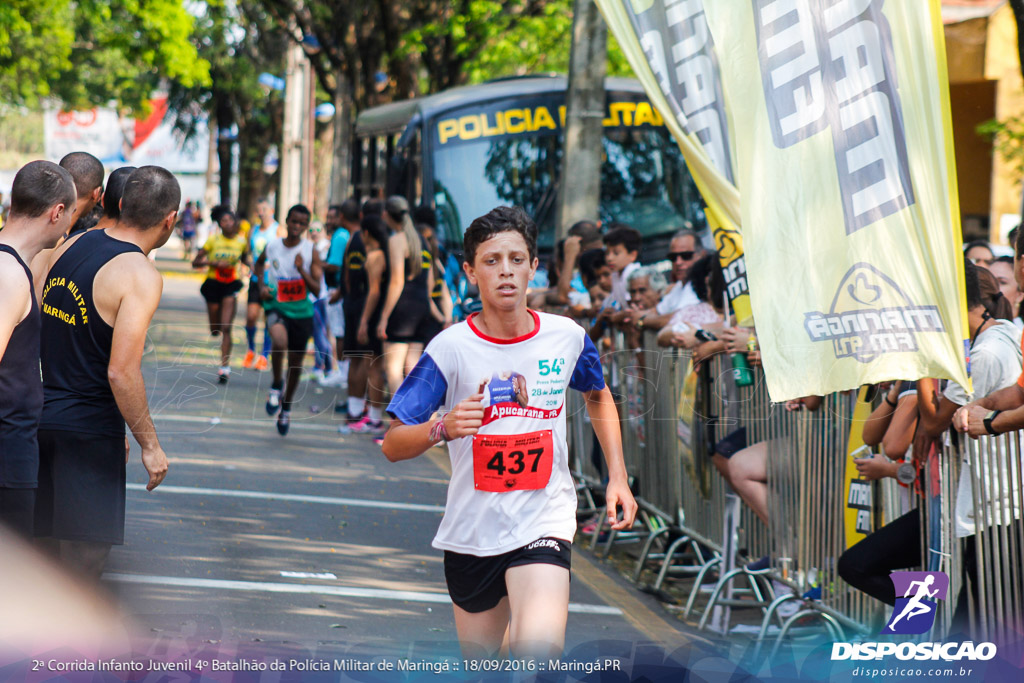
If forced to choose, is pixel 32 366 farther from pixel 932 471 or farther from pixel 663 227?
pixel 663 227

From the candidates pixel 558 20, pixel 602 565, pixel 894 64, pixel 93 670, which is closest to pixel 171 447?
pixel 602 565

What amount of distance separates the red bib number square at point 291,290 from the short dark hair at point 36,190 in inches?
316

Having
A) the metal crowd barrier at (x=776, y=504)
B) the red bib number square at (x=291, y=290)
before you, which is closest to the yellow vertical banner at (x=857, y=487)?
the metal crowd barrier at (x=776, y=504)

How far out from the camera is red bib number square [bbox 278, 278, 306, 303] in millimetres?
12469

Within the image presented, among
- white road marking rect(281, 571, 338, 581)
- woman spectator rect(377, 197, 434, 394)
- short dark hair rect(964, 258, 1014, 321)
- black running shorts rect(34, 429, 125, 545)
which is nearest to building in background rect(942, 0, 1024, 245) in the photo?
woman spectator rect(377, 197, 434, 394)

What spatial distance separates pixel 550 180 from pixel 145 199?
10542mm

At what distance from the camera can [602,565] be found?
324 inches

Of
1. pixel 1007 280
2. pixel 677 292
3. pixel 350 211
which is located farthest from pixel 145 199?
pixel 350 211

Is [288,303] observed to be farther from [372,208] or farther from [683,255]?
[683,255]

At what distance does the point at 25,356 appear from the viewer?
14.3ft

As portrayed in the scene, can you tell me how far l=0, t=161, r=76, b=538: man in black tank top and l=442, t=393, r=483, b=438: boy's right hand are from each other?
4.71 ft

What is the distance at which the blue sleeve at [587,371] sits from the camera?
451 cm

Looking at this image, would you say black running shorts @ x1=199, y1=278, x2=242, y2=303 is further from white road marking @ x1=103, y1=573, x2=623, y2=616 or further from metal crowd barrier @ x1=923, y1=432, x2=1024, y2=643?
metal crowd barrier @ x1=923, y1=432, x2=1024, y2=643

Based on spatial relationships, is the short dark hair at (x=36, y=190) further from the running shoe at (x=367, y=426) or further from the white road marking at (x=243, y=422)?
the running shoe at (x=367, y=426)
